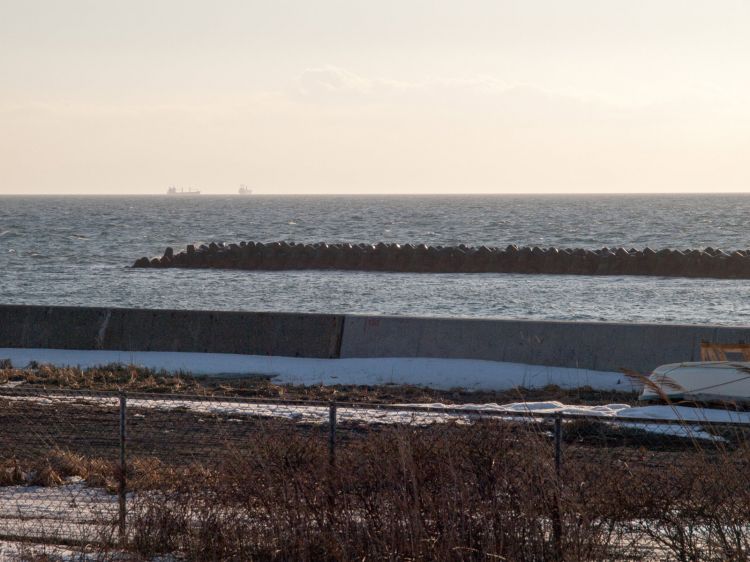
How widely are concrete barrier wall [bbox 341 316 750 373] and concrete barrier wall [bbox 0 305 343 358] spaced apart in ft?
1.97

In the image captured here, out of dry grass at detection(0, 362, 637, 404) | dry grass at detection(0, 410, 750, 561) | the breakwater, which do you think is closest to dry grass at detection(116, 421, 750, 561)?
dry grass at detection(0, 410, 750, 561)

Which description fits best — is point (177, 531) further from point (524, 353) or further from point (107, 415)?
point (524, 353)

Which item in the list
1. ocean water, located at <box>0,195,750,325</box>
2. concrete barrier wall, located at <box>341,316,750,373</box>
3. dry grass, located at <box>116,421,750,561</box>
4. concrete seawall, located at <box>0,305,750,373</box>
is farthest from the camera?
ocean water, located at <box>0,195,750,325</box>

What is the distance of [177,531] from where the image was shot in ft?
23.1

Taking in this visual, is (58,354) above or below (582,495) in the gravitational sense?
below

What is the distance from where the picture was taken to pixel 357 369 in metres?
16.4

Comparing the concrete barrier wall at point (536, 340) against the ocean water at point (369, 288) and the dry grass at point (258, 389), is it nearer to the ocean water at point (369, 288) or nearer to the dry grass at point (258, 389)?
the dry grass at point (258, 389)

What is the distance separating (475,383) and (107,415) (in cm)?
555

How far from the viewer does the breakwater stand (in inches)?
1715

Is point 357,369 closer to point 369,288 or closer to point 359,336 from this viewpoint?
point 359,336

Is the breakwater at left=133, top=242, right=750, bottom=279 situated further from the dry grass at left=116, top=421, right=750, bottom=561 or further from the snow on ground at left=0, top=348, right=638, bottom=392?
A: the dry grass at left=116, top=421, right=750, bottom=561

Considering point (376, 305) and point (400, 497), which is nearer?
point (400, 497)

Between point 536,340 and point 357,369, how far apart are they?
9.21 ft

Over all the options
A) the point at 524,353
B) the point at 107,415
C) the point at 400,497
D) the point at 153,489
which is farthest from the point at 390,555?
the point at 524,353
